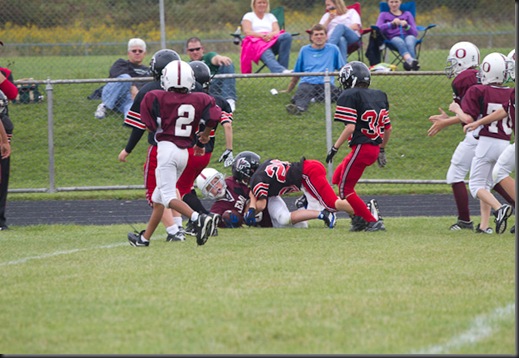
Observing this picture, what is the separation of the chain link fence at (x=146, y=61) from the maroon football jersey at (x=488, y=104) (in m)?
4.06

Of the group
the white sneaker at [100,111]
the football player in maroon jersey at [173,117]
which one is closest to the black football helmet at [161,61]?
the football player in maroon jersey at [173,117]

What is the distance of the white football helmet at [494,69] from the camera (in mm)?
9398

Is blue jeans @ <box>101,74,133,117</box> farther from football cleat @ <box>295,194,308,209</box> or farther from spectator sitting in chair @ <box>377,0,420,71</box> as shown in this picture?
spectator sitting in chair @ <box>377,0,420,71</box>

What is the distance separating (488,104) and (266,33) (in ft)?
26.8

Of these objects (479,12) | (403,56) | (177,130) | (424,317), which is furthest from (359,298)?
(479,12)

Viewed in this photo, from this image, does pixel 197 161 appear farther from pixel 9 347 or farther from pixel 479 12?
pixel 479 12

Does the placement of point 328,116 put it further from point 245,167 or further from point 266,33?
point 266,33

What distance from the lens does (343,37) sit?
57.0 feet

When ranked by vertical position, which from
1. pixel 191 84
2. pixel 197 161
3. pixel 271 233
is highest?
pixel 191 84

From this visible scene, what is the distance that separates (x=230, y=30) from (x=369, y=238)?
14.5 m

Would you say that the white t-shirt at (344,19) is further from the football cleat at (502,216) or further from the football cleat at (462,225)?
the football cleat at (502,216)

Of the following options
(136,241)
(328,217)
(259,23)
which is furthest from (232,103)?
(136,241)

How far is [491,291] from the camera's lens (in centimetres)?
598

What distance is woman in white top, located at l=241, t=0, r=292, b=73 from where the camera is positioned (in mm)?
16859
